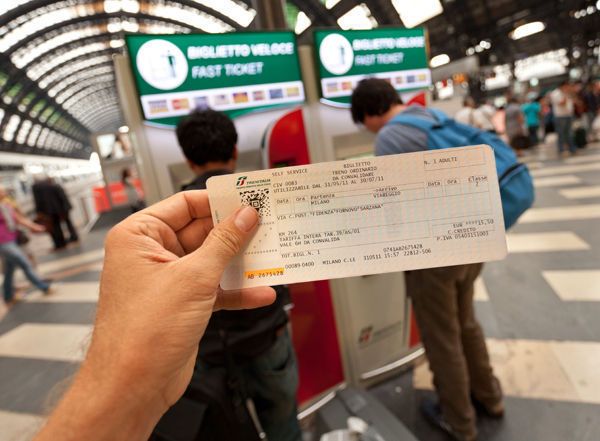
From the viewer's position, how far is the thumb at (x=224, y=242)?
1.86ft

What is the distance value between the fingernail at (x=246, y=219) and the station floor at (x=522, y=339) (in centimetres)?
47

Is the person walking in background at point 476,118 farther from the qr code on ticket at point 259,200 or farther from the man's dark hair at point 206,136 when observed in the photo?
the qr code on ticket at point 259,200

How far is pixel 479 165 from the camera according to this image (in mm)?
590

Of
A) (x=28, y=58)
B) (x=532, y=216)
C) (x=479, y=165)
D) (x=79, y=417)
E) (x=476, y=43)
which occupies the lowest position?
(x=532, y=216)

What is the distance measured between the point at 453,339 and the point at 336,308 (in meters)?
0.65

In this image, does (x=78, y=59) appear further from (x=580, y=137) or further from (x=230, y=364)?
(x=230, y=364)

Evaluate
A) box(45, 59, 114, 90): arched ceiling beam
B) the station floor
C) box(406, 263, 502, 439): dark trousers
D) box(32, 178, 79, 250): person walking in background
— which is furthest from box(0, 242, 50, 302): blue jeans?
box(45, 59, 114, 90): arched ceiling beam

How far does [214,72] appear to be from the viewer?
1.49 m

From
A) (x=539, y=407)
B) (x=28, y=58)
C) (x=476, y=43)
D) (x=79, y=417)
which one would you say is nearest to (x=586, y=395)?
(x=539, y=407)

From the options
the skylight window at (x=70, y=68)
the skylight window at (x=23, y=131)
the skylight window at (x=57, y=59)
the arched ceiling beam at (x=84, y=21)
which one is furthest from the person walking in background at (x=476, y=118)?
the skylight window at (x=23, y=131)

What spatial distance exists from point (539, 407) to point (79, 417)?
2080 millimetres

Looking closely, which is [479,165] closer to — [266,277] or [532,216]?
[266,277]

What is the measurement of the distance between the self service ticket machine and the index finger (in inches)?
34.0

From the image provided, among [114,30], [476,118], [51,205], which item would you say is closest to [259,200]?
[476,118]
